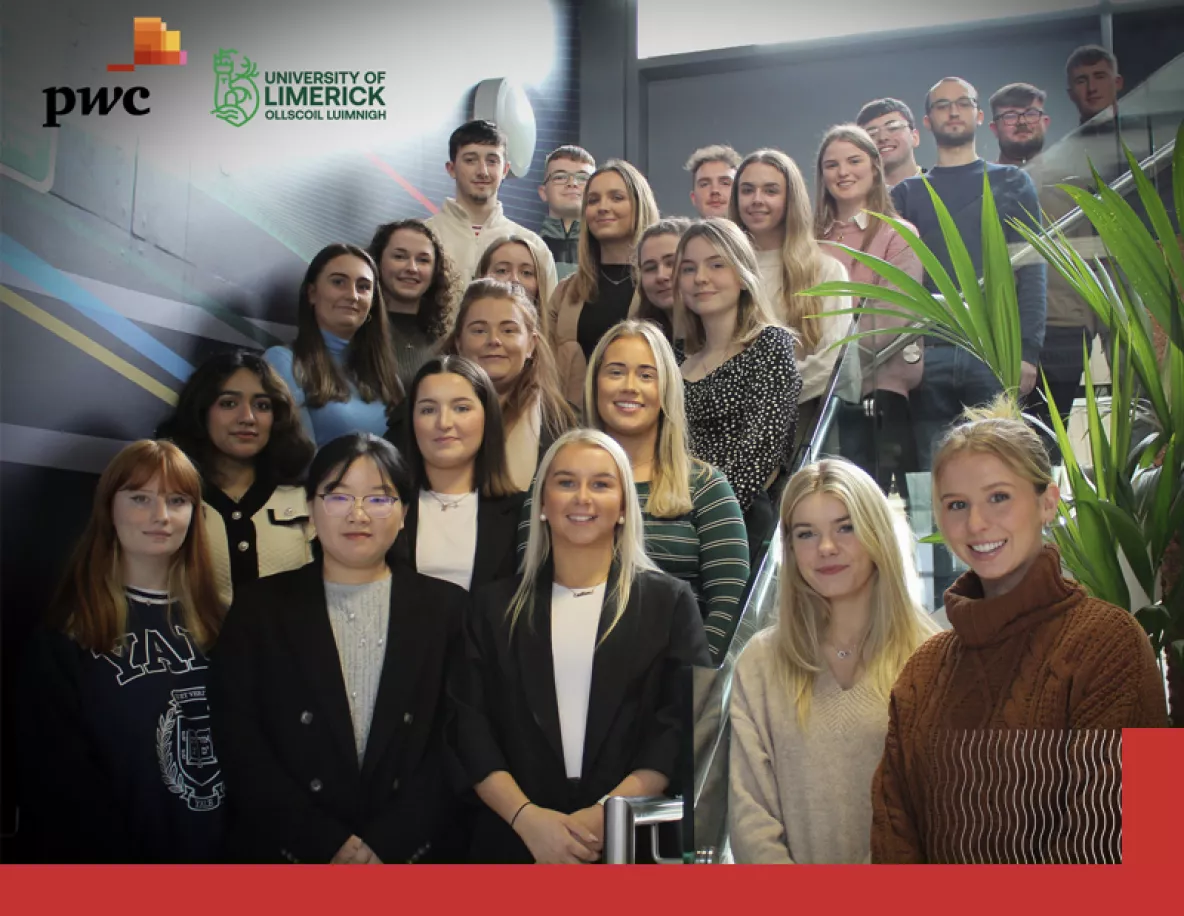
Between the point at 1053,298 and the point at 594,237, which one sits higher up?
the point at 594,237

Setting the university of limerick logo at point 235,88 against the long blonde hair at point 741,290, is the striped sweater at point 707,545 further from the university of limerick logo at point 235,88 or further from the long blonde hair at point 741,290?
the university of limerick logo at point 235,88

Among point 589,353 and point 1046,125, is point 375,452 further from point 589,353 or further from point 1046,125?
point 1046,125

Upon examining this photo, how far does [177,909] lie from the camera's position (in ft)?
11.6

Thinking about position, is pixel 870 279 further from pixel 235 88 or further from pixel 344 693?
pixel 235 88

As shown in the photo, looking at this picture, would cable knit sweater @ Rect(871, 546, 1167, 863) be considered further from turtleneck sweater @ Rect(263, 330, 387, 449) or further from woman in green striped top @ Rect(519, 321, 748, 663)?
turtleneck sweater @ Rect(263, 330, 387, 449)

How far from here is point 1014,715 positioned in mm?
2914

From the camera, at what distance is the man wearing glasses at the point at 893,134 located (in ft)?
15.3

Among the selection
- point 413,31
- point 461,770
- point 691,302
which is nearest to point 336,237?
point 413,31

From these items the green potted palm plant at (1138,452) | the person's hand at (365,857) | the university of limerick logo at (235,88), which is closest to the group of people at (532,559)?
the person's hand at (365,857)

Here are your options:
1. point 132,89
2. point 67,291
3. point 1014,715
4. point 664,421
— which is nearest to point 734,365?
point 664,421

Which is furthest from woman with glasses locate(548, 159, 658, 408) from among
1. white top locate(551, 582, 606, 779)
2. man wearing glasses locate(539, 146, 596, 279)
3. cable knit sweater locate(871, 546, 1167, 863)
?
cable knit sweater locate(871, 546, 1167, 863)

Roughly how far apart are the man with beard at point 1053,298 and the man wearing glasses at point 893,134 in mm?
277

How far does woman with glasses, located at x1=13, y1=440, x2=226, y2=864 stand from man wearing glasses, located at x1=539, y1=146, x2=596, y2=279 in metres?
1.41

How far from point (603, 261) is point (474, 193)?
544mm
